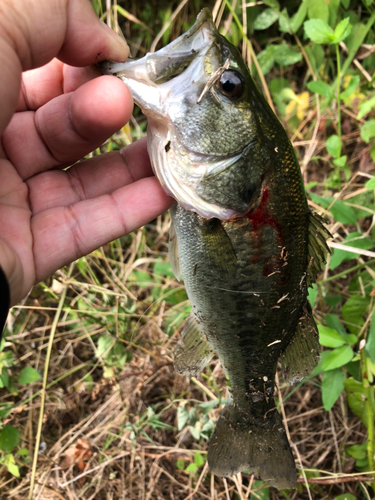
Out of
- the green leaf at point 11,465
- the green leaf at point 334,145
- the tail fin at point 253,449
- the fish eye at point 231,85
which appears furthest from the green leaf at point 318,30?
the green leaf at point 11,465

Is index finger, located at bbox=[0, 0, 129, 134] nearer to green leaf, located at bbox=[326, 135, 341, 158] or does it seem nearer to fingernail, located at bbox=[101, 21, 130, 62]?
fingernail, located at bbox=[101, 21, 130, 62]

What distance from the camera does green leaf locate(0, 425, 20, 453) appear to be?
201 cm

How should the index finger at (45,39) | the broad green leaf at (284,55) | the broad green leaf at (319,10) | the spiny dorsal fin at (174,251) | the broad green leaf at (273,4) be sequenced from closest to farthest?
the index finger at (45,39) < the spiny dorsal fin at (174,251) < the broad green leaf at (319,10) < the broad green leaf at (273,4) < the broad green leaf at (284,55)

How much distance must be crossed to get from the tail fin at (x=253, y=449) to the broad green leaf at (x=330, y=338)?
1.41ft

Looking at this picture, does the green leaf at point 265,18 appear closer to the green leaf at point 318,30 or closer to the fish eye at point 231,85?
the green leaf at point 318,30

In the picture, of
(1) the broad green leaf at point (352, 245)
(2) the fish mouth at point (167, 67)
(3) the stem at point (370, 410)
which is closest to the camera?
(2) the fish mouth at point (167, 67)

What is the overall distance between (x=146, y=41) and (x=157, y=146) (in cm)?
228

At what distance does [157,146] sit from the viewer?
1.35 meters

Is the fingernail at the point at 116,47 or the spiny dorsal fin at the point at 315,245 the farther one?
the spiny dorsal fin at the point at 315,245

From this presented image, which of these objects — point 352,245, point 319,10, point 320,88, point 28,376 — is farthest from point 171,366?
point 319,10

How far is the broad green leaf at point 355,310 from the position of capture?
204cm

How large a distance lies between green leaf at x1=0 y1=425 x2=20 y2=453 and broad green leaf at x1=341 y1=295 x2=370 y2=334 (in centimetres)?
194

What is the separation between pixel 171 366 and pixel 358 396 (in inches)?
46.9

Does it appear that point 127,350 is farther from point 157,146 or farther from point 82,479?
point 157,146
